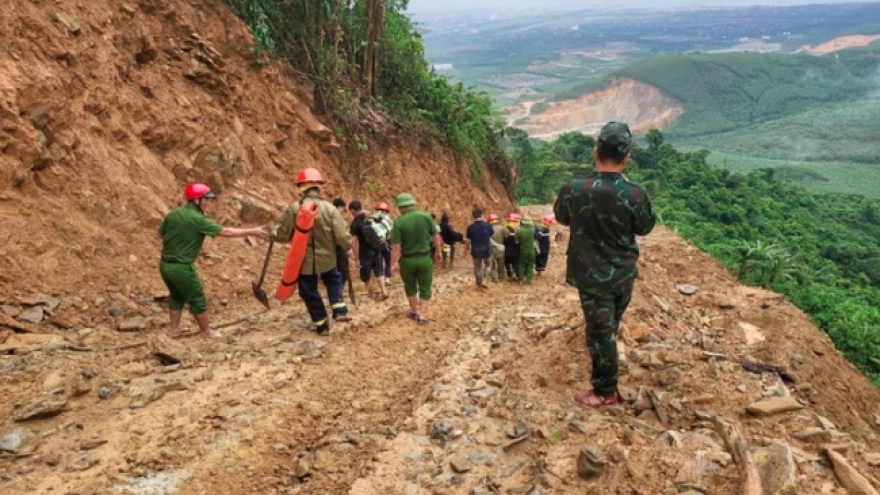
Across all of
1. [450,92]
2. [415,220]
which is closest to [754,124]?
[450,92]

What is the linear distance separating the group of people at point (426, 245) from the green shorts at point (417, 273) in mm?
12

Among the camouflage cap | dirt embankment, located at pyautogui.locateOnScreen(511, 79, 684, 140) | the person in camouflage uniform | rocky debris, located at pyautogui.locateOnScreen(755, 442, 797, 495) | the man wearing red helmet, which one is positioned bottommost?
dirt embankment, located at pyautogui.locateOnScreen(511, 79, 684, 140)

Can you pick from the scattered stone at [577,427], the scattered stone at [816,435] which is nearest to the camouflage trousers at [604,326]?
the scattered stone at [577,427]

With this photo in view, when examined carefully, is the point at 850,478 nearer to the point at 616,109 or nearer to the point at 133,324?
the point at 133,324

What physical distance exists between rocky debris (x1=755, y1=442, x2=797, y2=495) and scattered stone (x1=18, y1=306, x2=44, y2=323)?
6.17 meters

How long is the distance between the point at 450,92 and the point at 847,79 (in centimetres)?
17690

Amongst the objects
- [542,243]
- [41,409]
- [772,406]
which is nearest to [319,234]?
[41,409]

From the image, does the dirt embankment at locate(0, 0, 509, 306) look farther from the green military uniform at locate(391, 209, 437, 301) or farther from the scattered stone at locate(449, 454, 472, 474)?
the scattered stone at locate(449, 454, 472, 474)

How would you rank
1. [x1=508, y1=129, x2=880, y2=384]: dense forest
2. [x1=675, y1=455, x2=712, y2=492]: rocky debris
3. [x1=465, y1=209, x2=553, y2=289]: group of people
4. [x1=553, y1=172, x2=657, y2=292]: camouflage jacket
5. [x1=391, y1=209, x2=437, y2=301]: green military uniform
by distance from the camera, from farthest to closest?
[x1=508, y1=129, x2=880, y2=384]: dense forest → [x1=465, y1=209, x2=553, y2=289]: group of people → [x1=391, y1=209, x2=437, y2=301]: green military uniform → [x1=553, y1=172, x2=657, y2=292]: camouflage jacket → [x1=675, y1=455, x2=712, y2=492]: rocky debris

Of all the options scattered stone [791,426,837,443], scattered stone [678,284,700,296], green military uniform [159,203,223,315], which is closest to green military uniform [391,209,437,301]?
green military uniform [159,203,223,315]

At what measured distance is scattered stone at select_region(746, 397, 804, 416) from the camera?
3.92m

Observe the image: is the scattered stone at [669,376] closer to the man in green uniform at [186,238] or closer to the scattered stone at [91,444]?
the man in green uniform at [186,238]

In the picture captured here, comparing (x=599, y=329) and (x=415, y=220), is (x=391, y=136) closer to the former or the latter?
(x=415, y=220)

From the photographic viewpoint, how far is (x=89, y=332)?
18.5 feet
